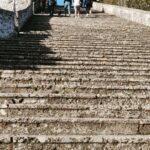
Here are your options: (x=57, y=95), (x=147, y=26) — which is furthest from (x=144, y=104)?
(x=147, y=26)

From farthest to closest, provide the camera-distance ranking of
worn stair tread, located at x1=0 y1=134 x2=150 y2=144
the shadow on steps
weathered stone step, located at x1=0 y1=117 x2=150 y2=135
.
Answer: the shadow on steps, weathered stone step, located at x1=0 y1=117 x2=150 y2=135, worn stair tread, located at x1=0 y1=134 x2=150 y2=144

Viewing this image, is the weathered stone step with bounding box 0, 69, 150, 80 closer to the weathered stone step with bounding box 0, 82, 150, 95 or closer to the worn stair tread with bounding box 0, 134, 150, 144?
the weathered stone step with bounding box 0, 82, 150, 95

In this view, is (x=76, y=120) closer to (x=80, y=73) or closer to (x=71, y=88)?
(x=71, y=88)

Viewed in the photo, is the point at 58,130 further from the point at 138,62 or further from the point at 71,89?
the point at 138,62

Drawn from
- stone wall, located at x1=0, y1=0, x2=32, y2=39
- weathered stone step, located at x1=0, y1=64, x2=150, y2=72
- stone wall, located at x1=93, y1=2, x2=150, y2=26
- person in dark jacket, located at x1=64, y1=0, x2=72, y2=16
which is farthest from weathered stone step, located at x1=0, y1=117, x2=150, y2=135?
person in dark jacket, located at x1=64, y1=0, x2=72, y2=16

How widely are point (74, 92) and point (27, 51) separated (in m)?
4.44

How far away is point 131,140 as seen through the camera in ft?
21.3

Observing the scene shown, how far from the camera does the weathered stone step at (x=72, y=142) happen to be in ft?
20.8

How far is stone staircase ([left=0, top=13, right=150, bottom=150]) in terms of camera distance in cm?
648

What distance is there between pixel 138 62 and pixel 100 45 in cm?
255

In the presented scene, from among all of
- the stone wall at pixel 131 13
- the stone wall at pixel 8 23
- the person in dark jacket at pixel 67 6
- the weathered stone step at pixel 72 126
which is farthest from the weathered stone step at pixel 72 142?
the person in dark jacket at pixel 67 6

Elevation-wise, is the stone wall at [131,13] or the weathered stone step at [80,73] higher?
the weathered stone step at [80,73]

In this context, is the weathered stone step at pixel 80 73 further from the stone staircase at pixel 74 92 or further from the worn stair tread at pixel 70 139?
the worn stair tread at pixel 70 139

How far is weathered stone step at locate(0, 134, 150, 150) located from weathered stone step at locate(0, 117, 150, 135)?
75 centimetres
